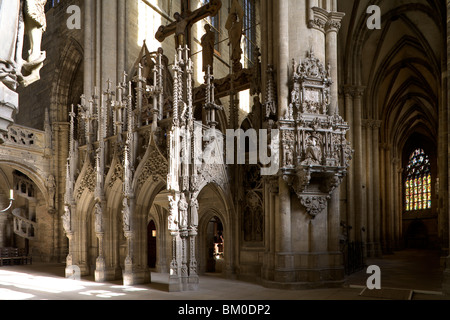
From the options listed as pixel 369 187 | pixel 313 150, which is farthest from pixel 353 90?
pixel 313 150

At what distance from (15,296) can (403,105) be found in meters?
32.8

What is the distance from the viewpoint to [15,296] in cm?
970

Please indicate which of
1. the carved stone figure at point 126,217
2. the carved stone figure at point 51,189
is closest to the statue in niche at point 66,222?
the carved stone figure at point 126,217

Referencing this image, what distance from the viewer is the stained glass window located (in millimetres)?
40156

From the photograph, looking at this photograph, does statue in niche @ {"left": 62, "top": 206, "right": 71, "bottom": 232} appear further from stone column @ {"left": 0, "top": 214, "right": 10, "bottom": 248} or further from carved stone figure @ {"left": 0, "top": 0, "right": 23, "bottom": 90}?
carved stone figure @ {"left": 0, "top": 0, "right": 23, "bottom": 90}

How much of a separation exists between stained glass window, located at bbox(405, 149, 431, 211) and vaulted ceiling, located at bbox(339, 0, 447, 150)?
25.6ft

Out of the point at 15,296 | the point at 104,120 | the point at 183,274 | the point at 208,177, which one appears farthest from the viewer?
the point at 104,120

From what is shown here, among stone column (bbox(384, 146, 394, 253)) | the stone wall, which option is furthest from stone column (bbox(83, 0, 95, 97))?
stone column (bbox(384, 146, 394, 253))

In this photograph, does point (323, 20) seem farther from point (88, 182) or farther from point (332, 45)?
point (88, 182)

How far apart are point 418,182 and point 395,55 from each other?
2092 centimetres

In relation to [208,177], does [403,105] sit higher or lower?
higher
